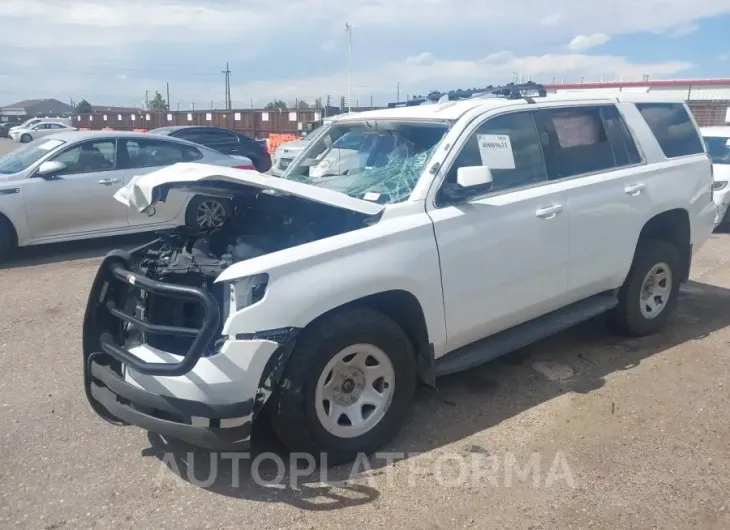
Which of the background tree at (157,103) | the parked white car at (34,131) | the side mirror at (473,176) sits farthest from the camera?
the background tree at (157,103)

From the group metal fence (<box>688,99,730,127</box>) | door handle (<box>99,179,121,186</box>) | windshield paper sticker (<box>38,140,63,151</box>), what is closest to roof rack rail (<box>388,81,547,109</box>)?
door handle (<box>99,179,121,186</box>)

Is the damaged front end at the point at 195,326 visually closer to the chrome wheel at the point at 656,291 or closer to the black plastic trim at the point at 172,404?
the black plastic trim at the point at 172,404

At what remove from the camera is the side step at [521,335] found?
396 centimetres

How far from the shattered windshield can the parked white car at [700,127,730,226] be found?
6812mm

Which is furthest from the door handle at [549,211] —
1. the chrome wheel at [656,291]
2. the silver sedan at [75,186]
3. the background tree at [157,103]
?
the background tree at [157,103]

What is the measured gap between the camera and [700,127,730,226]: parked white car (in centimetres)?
994

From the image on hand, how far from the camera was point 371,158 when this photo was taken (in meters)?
4.50

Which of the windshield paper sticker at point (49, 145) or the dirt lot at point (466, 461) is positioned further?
the windshield paper sticker at point (49, 145)

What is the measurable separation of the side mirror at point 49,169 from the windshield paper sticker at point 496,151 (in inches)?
239

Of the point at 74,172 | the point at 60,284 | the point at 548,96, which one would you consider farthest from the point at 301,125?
the point at 548,96

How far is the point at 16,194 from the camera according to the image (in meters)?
7.88

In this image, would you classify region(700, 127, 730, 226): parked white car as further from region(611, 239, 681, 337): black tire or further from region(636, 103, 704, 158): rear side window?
region(611, 239, 681, 337): black tire

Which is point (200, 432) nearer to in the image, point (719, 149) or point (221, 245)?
point (221, 245)

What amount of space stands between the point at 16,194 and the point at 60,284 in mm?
1608
